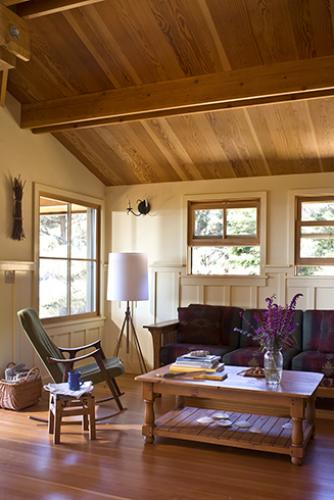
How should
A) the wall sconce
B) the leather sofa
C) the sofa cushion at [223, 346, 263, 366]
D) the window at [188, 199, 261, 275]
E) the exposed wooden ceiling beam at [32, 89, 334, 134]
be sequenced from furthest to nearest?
Result: the wall sconce → the window at [188, 199, 261, 275] → the sofa cushion at [223, 346, 263, 366] → the leather sofa → the exposed wooden ceiling beam at [32, 89, 334, 134]

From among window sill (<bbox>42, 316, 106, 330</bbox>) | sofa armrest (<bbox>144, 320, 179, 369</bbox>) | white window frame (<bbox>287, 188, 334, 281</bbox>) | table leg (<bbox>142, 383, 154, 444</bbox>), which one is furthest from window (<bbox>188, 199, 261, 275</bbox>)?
table leg (<bbox>142, 383, 154, 444</bbox>)

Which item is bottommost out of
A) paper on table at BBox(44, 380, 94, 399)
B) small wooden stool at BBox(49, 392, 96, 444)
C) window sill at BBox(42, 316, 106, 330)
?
small wooden stool at BBox(49, 392, 96, 444)

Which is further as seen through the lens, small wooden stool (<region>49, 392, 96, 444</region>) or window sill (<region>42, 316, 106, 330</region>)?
window sill (<region>42, 316, 106, 330</region>)

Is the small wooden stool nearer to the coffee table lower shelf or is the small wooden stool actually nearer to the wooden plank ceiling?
the coffee table lower shelf

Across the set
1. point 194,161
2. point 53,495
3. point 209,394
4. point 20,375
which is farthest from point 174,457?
point 194,161

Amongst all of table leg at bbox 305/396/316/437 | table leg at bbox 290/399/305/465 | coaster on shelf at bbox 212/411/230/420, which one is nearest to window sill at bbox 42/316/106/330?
coaster on shelf at bbox 212/411/230/420

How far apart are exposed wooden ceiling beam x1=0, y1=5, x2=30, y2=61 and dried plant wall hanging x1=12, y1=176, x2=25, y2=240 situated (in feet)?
6.19

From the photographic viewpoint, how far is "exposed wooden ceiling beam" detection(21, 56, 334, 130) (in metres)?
3.95

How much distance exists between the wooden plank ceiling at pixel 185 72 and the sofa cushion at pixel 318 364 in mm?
1966

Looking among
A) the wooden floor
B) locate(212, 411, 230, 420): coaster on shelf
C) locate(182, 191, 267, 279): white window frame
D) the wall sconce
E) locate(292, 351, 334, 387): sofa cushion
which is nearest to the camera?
the wooden floor

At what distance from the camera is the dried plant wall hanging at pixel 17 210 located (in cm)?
495

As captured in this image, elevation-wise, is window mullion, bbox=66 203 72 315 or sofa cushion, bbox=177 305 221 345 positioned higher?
window mullion, bbox=66 203 72 315

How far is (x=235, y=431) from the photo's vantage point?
3.69 metres

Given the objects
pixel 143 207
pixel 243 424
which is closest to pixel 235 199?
pixel 143 207
